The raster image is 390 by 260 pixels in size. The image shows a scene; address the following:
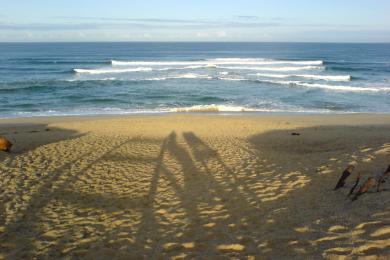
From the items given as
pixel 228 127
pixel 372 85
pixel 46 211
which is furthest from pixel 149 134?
pixel 372 85

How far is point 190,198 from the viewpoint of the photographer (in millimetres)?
6727

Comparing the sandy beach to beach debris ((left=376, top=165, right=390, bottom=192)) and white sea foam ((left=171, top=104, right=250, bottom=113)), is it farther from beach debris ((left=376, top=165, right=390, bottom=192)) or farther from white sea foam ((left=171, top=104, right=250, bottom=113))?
white sea foam ((left=171, top=104, right=250, bottom=113))

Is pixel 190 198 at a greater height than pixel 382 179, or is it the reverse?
pixel 382 179

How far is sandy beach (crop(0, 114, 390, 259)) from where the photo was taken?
479 cm

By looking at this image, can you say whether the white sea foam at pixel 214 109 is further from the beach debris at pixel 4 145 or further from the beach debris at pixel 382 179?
the beach debris at pixel 382 179

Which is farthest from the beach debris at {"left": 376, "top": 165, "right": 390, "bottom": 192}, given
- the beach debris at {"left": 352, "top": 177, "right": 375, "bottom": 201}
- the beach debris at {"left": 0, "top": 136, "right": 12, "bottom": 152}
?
the beach debris at {"left": 0, "top": 136, "right": 12, "bottom": 152}

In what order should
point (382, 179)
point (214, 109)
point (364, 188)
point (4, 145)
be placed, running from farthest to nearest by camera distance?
point (214, 109), point (4, 145), point (382, 179), point (364, 188)

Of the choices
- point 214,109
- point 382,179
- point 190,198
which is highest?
point 382,179

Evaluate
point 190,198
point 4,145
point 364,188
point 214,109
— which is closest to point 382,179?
point 364,188

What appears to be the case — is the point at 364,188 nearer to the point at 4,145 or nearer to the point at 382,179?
the point at 382,179

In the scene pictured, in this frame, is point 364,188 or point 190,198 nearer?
point 364,188

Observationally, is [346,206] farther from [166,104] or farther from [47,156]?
[166,104]

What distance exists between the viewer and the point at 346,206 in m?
5.67

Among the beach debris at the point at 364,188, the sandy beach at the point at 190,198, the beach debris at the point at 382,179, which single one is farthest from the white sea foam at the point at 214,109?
the beach debris at the point at 364,188
